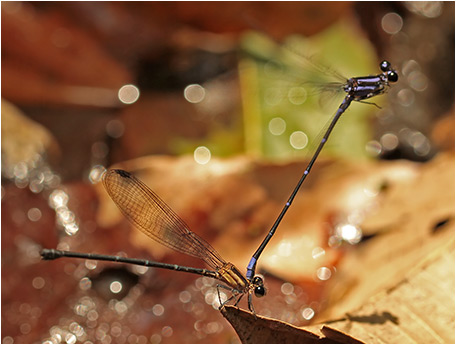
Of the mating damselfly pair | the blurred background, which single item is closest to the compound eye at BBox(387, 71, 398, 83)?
the mating damselfly pair

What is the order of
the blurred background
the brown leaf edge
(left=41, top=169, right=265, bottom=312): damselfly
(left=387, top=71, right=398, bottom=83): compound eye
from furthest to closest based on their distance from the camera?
the blurred background < (left=41, top=169, right=265, bottom=312): damselfly < (left=387, top=71, right=398, bottom=83): compound eye < the brown leaf edge

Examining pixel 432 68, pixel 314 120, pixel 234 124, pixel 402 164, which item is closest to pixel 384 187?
pixel 402 164

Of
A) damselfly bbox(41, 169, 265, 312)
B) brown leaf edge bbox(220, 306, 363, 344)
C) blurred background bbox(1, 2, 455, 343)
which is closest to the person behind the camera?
brown leaf edge bbox(220, 306, 363, 344)

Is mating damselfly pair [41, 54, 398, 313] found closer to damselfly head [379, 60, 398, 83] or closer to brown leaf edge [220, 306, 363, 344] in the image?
damselfly head [379, 60, 398, 83]

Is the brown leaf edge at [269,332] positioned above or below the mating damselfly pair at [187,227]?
below

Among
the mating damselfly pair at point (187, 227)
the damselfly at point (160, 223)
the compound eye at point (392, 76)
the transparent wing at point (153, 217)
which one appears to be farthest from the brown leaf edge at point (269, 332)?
the compound eye at point (392, 76)

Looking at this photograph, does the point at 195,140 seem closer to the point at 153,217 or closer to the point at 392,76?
the point at 153,217

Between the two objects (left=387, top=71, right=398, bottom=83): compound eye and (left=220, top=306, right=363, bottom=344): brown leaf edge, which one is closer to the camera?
(left=220, top=306, right=363, bottom=344): brown leaf edge

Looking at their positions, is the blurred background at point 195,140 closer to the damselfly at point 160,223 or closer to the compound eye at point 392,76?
the damselfly at point 160,223
